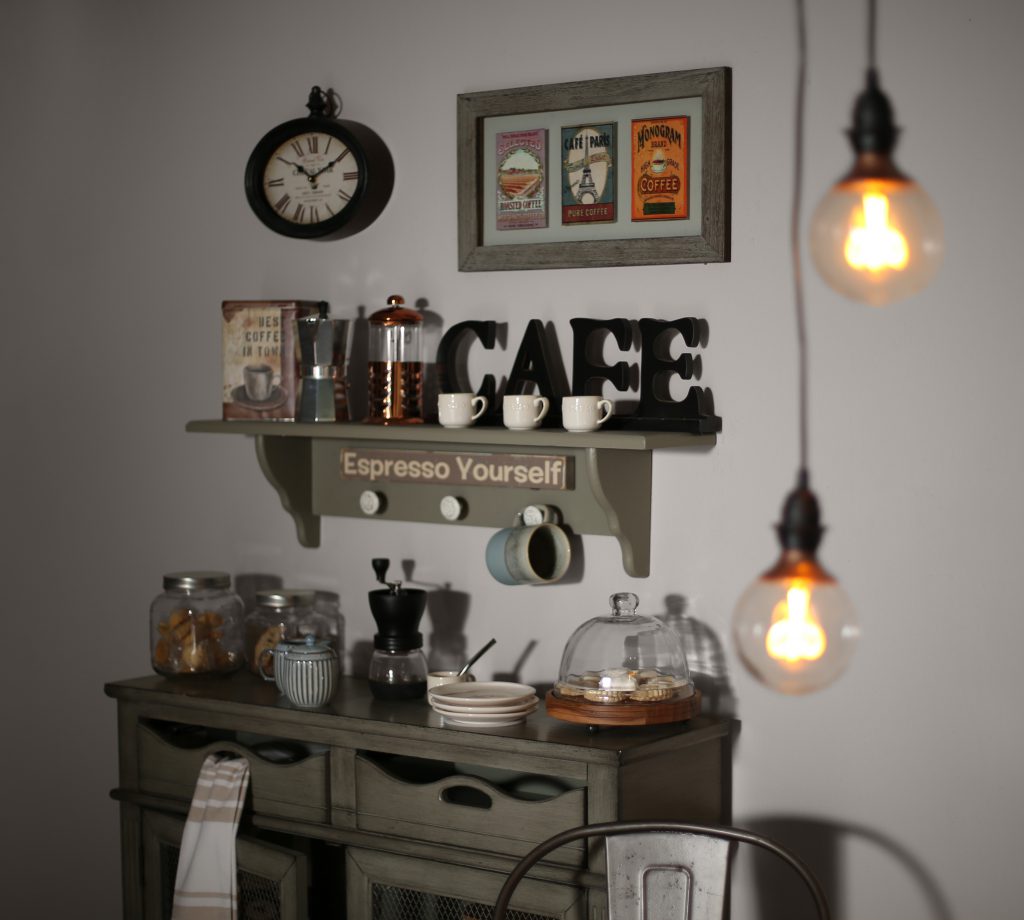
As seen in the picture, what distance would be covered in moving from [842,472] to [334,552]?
1.22m

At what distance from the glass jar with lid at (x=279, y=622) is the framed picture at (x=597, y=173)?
2.75 ft

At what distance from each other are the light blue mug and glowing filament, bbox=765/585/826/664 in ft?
4.28

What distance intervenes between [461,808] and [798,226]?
4.14 ft

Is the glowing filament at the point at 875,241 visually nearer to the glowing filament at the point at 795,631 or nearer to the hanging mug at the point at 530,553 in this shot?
the glowing filament at the point at 795,631

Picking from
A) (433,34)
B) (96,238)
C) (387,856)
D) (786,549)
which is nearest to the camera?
(786,549)

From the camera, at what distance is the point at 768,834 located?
2.70 metres

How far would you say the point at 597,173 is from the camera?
9.32ft

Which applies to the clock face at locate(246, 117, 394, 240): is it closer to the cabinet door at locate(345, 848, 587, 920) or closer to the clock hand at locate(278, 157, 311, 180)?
the clock hand at locate(278, 157, 311, 180)

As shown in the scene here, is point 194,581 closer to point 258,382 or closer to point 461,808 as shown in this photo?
point 258,382

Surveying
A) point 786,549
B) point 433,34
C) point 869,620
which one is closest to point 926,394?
point 869,620

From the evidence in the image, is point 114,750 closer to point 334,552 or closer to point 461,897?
point 334,552

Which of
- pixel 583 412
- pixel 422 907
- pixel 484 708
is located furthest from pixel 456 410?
pixel 422 907

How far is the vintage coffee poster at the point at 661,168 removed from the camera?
2742 mm

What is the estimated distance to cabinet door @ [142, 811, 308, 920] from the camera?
9.01 feet
